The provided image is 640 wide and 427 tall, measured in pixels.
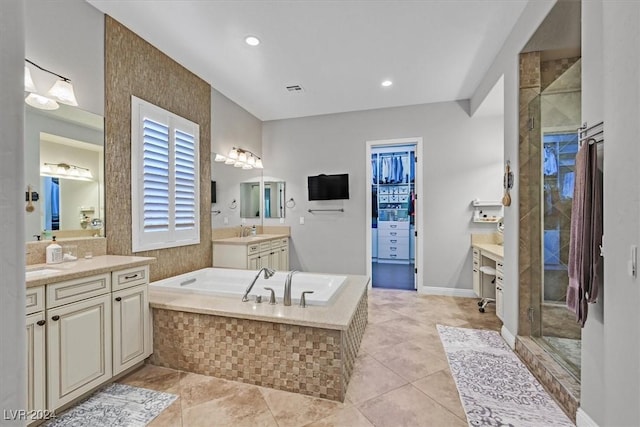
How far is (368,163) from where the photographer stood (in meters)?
4.75

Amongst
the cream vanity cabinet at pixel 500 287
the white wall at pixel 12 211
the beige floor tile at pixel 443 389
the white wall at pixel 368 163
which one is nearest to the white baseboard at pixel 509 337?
Answer: the cream vanity cabinet at pixel 500 287

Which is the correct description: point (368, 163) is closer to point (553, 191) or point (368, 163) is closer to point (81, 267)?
point (553, 191)

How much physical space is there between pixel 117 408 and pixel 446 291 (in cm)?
405

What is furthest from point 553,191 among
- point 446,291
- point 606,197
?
point 446,291

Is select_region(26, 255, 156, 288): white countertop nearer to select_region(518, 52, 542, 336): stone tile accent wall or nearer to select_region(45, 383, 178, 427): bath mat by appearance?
select_region(45, 383, 178, 427): bath mat

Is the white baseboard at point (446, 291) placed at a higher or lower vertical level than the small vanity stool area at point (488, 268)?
lower

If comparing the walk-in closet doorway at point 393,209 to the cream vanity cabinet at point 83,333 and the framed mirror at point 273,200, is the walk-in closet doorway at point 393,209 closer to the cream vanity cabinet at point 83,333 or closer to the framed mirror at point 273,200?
the framed mirror at point 273,200

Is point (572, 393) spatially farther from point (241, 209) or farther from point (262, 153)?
point (262, 153)

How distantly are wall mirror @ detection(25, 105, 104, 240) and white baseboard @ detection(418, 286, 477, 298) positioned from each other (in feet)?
13.5

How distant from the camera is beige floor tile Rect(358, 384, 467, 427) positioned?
1717mm

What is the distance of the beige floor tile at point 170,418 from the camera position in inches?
67.1

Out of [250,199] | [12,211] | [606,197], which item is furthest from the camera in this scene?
[250,199]

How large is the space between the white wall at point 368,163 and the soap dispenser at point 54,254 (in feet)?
10.8

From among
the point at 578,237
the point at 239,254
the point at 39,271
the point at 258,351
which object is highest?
the point at 578,237
